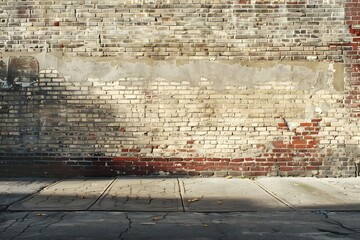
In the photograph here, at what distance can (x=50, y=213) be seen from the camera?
15.3ft

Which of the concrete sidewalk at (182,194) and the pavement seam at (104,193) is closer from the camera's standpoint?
the concrete sidewalk at (182,194)

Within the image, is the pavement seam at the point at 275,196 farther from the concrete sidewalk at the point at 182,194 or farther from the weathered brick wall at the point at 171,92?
the weathered brick wall at the point at 171,92

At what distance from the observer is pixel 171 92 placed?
721 cm

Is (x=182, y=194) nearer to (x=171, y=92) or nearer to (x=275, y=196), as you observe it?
(x=275, y=196)

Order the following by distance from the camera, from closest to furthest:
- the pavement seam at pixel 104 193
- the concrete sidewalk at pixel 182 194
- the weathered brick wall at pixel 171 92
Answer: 1. the concrete sidewalk at pixel 182 194
2. the pavement seam at pixel 104 193
3. the weathered brick wall at pixel 171 92

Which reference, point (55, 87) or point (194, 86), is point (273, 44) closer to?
point (194, 86)

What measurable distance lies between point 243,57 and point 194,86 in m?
1.14

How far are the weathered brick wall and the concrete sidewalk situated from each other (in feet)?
1.48

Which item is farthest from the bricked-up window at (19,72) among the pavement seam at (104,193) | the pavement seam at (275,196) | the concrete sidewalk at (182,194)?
the pavement seam at (275,196)

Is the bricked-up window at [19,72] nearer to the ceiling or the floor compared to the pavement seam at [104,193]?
nearer to the ceiling

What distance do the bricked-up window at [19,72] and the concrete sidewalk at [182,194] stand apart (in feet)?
6.25

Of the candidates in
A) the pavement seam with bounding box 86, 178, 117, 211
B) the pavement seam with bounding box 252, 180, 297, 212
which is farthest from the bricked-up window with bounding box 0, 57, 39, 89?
the pavement seam with bounding box 252, 180, 297, 212

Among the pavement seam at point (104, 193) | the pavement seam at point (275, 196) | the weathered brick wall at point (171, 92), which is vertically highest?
the weathered brick wall at point (171, 92)

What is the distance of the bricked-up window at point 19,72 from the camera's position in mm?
7188
